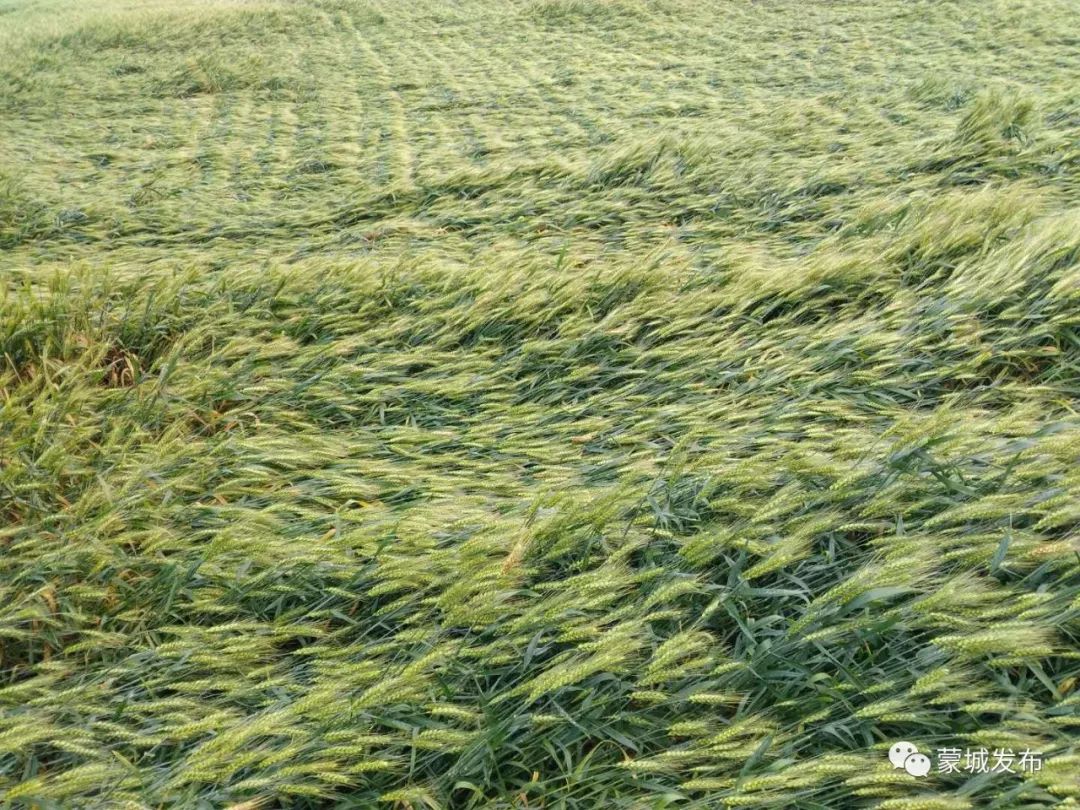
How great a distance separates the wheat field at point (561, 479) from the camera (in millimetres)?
1559

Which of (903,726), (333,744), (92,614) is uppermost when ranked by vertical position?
(903,726)

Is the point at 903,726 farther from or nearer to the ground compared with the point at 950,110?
nearer to the ground

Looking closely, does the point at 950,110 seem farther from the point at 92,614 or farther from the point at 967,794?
the point at 92,614

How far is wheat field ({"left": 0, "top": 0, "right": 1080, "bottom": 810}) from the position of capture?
156 centimetres

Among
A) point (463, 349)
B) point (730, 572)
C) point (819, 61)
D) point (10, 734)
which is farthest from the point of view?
point (819, 61)

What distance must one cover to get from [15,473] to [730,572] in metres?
2.17

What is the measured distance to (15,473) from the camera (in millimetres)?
2443

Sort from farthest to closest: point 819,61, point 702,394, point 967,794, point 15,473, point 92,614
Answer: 1. point 819,61
2. point 702,394
3. point 15,473
4. point 92,614
5. point 967,794

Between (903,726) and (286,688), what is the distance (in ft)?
4.26

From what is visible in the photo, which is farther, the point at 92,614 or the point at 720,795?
the point at 92,614

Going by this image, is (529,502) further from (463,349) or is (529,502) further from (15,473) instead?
(15,473)

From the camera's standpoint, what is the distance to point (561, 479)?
7.83 feet

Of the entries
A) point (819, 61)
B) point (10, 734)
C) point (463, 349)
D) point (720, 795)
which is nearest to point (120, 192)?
point (463, 349)

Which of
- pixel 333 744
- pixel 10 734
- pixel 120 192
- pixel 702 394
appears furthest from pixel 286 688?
pixel 120 192
